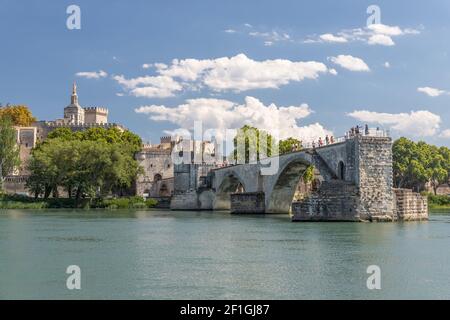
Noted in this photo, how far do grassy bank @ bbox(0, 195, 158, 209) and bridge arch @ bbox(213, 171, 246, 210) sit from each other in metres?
9.26

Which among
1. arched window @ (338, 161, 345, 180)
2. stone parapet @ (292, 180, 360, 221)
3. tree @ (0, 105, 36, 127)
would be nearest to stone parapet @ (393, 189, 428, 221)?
stone parapet @ (292, 180, 360, 221)

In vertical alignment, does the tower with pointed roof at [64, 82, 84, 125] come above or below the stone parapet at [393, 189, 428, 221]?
above

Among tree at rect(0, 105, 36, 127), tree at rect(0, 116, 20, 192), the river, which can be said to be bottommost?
the river

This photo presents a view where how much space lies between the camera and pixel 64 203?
67750 mm

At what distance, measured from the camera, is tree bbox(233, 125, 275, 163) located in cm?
7312

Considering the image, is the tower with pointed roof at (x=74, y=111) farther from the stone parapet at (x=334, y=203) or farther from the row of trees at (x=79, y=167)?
the stone parapet at (x=334, y=203)

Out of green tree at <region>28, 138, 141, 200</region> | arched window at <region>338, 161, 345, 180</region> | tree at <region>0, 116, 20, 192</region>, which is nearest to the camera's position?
arched window at <region>338, 161, 345, 180</region>

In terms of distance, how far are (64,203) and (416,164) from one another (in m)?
41.4

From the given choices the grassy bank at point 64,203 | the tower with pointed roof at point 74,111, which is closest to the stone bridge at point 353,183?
the grassy bank at point 64,203

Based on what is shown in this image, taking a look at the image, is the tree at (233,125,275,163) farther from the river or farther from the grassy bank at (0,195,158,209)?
the river

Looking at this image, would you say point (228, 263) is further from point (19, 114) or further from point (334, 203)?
point (19, 114)

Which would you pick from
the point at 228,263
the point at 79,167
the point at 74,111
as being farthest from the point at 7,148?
the point at 228,263

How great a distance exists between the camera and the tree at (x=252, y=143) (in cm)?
7312
